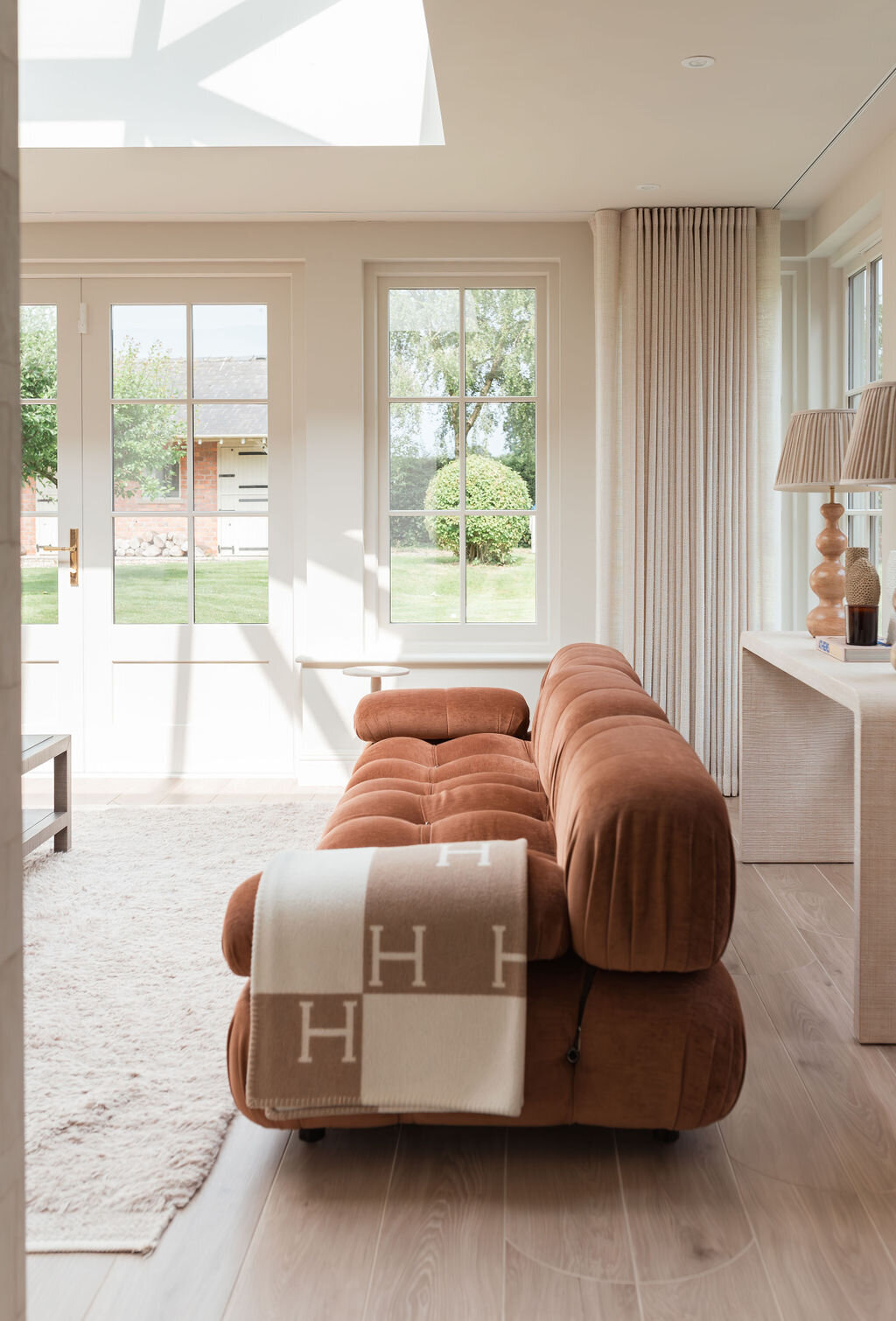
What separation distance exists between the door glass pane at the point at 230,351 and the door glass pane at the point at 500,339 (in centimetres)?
95

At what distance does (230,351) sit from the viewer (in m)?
5.12

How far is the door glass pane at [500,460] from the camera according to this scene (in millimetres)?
5117

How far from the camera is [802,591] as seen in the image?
16.6 feet

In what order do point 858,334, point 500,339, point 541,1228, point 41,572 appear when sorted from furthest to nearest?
point 41,572
point 500,339
point 858,334
point 541,1228

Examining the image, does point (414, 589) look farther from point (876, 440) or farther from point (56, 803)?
point (876, 440)

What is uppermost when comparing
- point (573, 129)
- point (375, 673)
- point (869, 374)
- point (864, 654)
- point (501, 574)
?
point (573, 129)

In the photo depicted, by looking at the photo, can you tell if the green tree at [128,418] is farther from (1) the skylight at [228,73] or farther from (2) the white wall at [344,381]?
(1) the skylight at [228,73]

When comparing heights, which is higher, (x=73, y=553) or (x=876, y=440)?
(x=876, y=440)

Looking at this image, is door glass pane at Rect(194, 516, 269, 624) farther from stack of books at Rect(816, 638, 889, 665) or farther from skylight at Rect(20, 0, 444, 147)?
stack of books at Rect(816, 638, 889, 665)

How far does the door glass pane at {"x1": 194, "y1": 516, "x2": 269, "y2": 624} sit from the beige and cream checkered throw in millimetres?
3507

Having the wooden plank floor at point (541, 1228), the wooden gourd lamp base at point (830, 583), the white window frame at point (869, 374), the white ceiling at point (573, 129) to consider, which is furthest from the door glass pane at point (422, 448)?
the wooden plank floor at point (541, 1228)

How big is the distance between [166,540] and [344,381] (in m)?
1.10

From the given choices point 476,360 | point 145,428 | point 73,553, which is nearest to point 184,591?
point 73,553

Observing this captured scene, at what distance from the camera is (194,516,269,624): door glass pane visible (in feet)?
17.0
